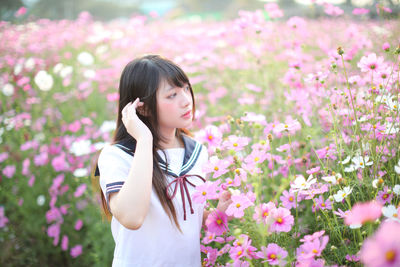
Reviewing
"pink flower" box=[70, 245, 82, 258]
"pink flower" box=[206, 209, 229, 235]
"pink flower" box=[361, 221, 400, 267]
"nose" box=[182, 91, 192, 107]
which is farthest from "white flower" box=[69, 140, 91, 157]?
"pink flower" box=[361, 221, 400, 267]

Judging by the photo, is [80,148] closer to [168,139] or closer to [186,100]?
[168,139]

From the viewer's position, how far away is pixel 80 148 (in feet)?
6.49

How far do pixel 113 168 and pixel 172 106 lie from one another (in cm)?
30

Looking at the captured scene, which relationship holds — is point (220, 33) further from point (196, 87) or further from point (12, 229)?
point (12, 229)

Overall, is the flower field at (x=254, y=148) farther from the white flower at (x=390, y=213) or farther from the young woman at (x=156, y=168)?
the young woman at (x=156, y=168)

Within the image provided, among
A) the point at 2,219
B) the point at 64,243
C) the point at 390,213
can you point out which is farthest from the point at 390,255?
the point at 2,219

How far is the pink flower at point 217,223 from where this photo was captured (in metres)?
0.99

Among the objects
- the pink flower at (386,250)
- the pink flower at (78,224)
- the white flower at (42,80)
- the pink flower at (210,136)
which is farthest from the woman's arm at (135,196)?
the white flower at (42,80)

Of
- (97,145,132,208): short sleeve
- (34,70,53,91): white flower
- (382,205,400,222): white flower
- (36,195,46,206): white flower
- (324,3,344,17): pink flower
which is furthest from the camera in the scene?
(34,70,53,91): white flower

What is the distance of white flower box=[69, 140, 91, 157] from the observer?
1.95 m

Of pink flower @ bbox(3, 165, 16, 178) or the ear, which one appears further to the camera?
pink flower @ bbox(3, 165, 16, 178)

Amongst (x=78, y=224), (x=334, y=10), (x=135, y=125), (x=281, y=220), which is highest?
(x=334, y=10)

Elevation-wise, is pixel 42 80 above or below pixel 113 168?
above

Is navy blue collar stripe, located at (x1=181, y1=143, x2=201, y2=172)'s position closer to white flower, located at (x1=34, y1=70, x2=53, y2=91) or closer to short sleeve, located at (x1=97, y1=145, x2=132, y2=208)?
short sleeve, located at (x1=97, y1=145, x2=132, y2=208)
